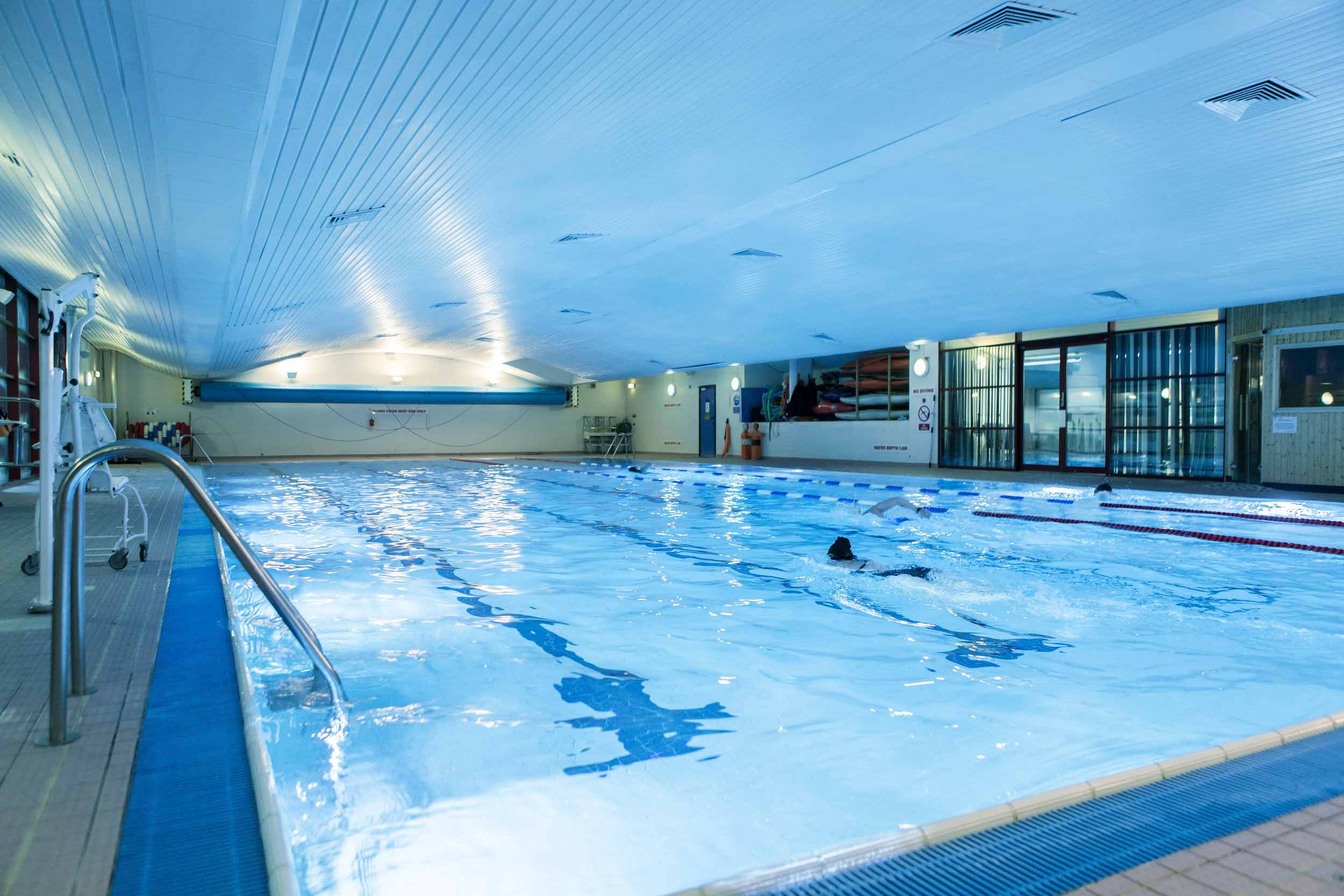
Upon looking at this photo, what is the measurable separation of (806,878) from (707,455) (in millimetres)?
18177

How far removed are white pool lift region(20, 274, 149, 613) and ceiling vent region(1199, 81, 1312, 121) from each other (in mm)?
5749

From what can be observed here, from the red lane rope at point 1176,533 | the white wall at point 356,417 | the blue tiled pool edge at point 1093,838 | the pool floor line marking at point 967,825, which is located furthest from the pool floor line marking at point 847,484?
the white wall at point 356,417

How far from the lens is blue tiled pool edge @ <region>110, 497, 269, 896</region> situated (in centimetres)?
149

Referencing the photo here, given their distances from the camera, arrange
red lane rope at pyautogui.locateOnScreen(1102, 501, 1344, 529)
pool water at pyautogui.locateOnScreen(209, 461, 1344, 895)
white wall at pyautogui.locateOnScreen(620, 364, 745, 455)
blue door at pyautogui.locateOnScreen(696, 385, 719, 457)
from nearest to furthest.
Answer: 1. pool water at pyautogui.locateOnScreen(209, 461, 1344, 895)
2. red lane rope at pyautogui.locateOnScreen(1102, 501, 1344, 529)
3. white wall at pyautogui.locateOnScreen(620, 364, 745, 455)
4. blue door at pyautogui.locateOnScreen(696, 385, 719, 457)

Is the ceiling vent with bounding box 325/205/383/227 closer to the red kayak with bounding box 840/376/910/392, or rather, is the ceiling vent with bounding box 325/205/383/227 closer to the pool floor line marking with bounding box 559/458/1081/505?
the pool floor line marking with bounding box 559/458/1081/505

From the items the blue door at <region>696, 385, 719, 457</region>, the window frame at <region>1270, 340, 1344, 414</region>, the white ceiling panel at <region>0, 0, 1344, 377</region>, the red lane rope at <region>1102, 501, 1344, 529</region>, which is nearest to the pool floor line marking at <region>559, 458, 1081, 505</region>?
the red lane rope at <region>1102, 501, 1344, 529</region>

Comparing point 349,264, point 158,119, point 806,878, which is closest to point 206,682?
point 806,878

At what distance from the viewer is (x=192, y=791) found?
1810 mm

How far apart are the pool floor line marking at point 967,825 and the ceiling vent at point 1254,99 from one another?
12.3 feet

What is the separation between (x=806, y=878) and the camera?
155 centimetres

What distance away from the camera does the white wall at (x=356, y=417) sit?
1877 cm

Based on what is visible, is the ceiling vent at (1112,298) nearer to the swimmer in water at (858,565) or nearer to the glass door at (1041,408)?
the glass door at (1041,408)

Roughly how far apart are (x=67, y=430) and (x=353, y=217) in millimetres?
2786

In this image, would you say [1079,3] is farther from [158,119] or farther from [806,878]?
[158,119]
